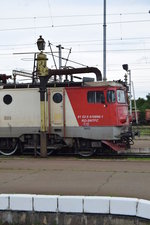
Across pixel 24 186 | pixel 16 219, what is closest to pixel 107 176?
pixel 24 186

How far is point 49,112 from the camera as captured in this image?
17531mm

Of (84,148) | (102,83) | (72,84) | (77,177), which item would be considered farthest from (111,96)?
(77,177)

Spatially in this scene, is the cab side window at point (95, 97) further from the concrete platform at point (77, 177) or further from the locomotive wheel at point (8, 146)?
the locomotive wheel at point (8, 146)

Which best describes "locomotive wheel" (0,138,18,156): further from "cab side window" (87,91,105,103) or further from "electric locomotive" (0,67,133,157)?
"cab side window" (87,91,105,103)

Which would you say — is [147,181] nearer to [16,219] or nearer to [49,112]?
[16,219]

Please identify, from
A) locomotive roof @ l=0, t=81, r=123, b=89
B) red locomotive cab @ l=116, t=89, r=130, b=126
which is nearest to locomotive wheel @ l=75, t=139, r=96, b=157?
red locomotive cab @ l=116, t=89, r=130, b=126

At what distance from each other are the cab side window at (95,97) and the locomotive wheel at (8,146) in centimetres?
360

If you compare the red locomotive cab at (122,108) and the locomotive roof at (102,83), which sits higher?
the locomotive roof at (102,83)

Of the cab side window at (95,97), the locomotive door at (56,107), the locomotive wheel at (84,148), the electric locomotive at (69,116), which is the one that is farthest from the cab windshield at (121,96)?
the locomotive door at (56,107)

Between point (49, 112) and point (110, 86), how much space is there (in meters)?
2.58

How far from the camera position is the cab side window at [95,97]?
16922 mm

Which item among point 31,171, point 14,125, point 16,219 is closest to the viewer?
point 16,219

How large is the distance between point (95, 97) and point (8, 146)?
4276 millimetres

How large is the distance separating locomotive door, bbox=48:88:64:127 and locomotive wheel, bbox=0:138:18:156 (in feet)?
6.29
